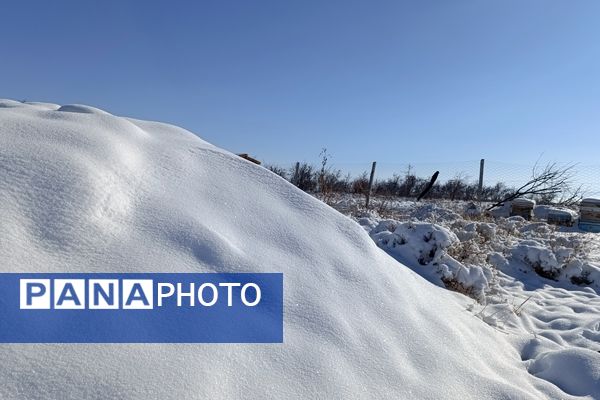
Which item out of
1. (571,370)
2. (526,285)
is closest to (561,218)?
(526,285)


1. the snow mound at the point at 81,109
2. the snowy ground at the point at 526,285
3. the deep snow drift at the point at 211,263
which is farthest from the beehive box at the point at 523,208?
the snow mound at the point at 81,109

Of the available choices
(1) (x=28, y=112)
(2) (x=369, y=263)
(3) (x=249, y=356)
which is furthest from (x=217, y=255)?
(1) (x=28, y=112)

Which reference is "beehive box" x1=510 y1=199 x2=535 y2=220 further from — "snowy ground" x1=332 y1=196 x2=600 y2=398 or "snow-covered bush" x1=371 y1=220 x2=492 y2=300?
"snow-covered bush" x1=371 y1=220 x2=492 y2=300

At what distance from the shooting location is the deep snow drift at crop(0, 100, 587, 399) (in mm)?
953

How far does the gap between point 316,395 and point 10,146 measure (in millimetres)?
1276

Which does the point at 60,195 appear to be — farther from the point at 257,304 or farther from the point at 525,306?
the point at 525,306

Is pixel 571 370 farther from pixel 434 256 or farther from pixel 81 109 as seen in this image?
pixel 81 109

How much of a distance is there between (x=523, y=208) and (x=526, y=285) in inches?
251

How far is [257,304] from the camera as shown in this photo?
1.29 m

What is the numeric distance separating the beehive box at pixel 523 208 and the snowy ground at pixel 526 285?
13.0 ft

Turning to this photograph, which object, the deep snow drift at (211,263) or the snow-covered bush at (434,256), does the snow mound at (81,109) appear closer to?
the deep snow drift at (211,263)

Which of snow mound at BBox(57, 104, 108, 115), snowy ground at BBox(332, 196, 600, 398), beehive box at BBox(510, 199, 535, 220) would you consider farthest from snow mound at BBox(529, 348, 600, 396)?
beehive box at BBox(510, 199, 535, 220)

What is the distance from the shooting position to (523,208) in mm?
9469

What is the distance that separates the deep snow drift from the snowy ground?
0.45 ft
